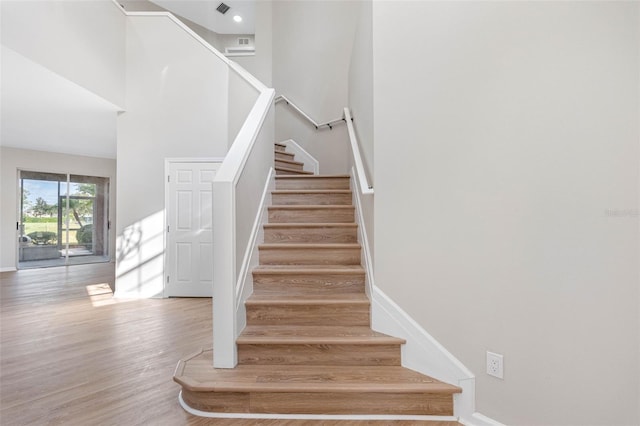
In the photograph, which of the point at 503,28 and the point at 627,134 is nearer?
the point at 627,134

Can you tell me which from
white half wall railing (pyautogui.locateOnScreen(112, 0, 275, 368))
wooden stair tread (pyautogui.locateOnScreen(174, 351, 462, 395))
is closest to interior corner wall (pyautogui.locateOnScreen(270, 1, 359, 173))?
white half wall railing (pyautogui.locateOnScreen(112, 0, 275, 368))

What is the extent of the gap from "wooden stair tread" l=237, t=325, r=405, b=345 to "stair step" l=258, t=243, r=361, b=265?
62 centimetres

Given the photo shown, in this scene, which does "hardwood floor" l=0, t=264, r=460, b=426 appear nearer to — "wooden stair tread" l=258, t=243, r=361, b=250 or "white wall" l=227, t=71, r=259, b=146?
"wooden stair tread" l=258, t=243, r=361, b=250

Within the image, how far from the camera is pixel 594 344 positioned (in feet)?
4.46

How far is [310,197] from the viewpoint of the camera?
339 cm

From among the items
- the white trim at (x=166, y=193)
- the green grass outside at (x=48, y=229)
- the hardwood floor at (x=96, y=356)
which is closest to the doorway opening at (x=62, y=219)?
the green grass outside at (x=48, y=229)

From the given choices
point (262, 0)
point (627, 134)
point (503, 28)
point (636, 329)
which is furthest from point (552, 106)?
point (262, 0)

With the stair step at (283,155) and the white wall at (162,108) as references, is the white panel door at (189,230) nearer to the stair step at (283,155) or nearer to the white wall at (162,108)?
the white wall at (162,108)

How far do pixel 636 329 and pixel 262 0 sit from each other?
6.43m

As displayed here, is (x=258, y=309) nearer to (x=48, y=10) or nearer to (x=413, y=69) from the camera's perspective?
(x=413, y=69)

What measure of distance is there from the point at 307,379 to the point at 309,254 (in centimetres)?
106

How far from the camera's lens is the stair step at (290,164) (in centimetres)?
436

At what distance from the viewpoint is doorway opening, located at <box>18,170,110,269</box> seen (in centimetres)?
688

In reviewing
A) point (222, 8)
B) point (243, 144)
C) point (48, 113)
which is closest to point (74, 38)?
point (48, 113)
